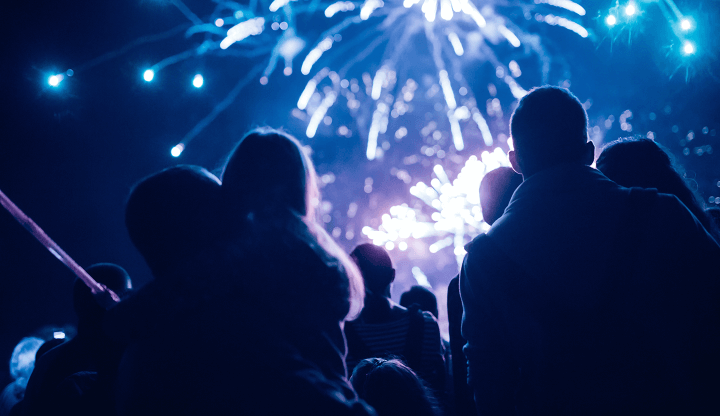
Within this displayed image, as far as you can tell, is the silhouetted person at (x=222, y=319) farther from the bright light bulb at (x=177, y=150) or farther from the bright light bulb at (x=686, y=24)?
the bright light bulb at (x=686, y=24)

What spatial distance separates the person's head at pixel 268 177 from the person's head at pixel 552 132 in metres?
1.00

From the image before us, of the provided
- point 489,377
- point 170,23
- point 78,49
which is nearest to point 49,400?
point 489,377

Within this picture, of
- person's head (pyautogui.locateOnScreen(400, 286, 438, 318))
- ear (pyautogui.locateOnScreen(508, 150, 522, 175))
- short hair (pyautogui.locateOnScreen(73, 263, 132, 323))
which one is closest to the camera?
ear (pyautogui.locateOnScreen(508, 150, 522, 175))

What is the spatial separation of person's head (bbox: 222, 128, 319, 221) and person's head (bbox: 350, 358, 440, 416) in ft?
2.70

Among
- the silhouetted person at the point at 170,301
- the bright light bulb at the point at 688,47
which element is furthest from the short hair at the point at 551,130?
the bright light bulb at the point at 688,47

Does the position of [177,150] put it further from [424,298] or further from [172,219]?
[172,219]

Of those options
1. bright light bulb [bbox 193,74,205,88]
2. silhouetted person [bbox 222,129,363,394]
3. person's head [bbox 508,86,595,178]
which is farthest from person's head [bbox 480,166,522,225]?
bright light bulb [bbox 193,74,205,88]

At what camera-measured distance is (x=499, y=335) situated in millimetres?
1529

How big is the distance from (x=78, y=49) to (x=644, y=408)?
30.1 ft

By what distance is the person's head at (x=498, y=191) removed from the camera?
98.6 inches

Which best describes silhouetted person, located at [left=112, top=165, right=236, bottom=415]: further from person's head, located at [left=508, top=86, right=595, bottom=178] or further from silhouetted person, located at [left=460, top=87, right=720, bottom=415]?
person's head, located at [left=508, top=86, right=595, bottom=178]

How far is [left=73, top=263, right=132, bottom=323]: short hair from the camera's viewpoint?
7.73 ft

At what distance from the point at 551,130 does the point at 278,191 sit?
1.21 metres

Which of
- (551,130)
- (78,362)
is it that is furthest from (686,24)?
(78,362)
